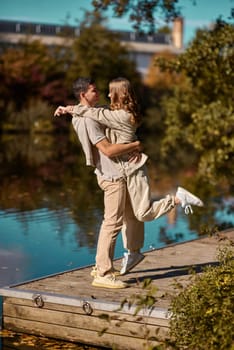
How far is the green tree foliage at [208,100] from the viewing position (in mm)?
16438

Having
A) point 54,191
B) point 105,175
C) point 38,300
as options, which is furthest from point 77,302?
point 54,191

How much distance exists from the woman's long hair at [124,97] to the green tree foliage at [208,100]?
21.8ft

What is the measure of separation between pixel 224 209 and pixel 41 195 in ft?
13.2

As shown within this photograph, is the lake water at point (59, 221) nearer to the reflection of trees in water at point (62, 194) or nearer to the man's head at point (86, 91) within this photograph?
the reflection of trees in water at point (62, 194)

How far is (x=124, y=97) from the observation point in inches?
285

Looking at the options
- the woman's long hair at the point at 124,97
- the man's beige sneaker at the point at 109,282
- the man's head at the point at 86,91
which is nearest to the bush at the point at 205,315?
the man's beige sneaker at the point at 109,282

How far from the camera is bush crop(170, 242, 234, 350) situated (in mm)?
5172

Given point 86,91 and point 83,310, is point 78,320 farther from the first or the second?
point 86,91

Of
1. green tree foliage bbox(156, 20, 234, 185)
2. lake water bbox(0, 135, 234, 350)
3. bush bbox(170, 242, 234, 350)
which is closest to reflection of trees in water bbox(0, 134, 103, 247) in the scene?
lake water bbox(0, 135, 234, 350)

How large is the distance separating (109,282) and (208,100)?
58.3 ft

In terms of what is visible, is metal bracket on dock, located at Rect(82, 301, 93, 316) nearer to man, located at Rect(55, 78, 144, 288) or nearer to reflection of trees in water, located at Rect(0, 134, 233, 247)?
man, located at Rect(55, 78, 144, 288)

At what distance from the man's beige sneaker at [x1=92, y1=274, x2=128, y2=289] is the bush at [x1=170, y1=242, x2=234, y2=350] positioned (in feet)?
4.27

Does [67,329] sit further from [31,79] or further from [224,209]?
[31,79]

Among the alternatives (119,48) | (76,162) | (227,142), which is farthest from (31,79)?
(227,142)
